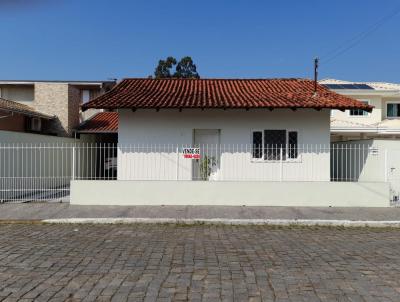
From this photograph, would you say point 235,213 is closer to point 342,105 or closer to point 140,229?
point 140,229

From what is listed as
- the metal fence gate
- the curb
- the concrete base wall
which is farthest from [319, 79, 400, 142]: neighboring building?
the metal fence gate

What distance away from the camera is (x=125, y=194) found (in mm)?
11633

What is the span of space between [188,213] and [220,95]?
216 inches

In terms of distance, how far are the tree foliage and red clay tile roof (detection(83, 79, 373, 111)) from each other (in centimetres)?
3897

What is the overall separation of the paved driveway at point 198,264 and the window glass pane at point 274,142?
4.83 m

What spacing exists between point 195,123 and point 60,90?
1129 centimetres

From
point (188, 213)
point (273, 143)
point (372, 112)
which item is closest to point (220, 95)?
point (273, 143)

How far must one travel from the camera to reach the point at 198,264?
5.90 metres

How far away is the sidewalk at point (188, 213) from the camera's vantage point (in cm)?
984

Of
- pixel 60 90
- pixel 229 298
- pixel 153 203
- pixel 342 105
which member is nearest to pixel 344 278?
pixel 229 298

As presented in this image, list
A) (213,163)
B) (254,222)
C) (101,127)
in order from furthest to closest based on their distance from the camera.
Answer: (101,127) < (213,163) < (254,222)

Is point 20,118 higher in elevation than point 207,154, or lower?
higher

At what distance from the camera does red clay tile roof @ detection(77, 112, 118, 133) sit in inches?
814

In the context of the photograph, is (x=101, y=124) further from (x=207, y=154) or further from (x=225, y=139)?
(x=225, y=139)
